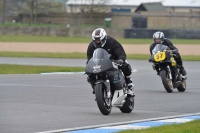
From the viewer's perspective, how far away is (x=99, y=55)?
39.8 feet

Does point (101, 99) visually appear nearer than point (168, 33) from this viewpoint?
Yes

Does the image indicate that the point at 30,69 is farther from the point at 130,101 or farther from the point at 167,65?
the point at 130,101

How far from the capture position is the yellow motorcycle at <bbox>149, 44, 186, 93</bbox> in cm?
1775

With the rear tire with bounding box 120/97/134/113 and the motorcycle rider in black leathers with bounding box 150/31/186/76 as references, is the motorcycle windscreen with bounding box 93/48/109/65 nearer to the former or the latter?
the rear tire with bounding box 120/97/134/113

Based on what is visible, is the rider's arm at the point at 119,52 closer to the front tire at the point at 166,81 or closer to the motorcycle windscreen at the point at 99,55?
the motorcycle windscreen at the point at 99,55

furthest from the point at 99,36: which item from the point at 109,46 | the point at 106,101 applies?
the point at 106,101

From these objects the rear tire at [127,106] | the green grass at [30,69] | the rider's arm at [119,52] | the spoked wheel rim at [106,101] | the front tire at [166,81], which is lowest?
the green grass at [30,69]

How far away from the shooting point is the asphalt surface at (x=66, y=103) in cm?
1114

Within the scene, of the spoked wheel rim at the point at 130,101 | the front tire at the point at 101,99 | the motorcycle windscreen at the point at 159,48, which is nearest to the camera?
the front tire at the point at 101,99

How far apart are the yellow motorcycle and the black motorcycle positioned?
17.5ft

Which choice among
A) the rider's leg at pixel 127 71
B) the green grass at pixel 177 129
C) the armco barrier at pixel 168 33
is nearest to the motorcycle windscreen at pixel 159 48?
the rider's leg at pixel 127 71

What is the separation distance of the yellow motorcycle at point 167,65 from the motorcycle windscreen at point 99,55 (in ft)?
18.3

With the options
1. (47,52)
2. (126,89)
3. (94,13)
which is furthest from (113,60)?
(94,13)

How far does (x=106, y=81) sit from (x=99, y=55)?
48 centimetres
